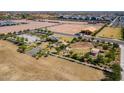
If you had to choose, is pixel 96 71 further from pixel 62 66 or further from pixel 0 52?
pixel 0 52

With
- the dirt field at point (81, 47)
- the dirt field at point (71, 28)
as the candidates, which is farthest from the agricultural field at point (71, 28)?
the dirt field at point (81, 47)

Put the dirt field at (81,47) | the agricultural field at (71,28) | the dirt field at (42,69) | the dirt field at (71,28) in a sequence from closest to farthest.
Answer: the dirt field at (42,69) → the dirt field at (81,47) → the agricultural field at (71,28) → the dirt field at (71,28)

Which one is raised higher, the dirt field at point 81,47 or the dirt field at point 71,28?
the dirt field at point 71,28

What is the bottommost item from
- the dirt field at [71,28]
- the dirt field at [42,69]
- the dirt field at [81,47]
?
the dirt field at [42,69]

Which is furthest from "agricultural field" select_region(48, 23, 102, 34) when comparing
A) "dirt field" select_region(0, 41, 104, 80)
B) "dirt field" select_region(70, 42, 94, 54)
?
"dirt field" select_region(0, 41, 104, 80)

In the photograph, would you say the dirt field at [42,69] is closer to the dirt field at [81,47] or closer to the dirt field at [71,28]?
the dirt field at [81,47]

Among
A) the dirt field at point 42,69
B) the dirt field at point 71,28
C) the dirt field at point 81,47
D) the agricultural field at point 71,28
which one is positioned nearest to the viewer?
the dirt field at point 42,69
